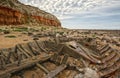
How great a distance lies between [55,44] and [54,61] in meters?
2.99

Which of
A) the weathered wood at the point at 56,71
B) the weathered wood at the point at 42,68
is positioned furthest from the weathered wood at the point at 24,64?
the weathered wood at the point at 56,71

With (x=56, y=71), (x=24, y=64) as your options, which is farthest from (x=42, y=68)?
(x=24, y=64)

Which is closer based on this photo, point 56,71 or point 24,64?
point 24,64

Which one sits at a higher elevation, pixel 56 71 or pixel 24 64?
pixel 24 64

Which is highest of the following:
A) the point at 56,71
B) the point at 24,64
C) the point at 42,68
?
the point at 24,64

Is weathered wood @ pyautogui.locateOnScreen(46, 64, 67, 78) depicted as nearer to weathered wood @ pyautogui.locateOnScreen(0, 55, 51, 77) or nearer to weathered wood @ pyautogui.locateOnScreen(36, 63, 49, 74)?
weathered wood @ pyautogui.locateOnScreen(36, 63, 49, 74)

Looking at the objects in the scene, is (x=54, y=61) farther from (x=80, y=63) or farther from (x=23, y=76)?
(x=23, y=76)

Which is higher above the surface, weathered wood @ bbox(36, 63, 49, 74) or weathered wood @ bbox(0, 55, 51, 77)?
weathered wood @ bbox(0, 55, 51, 77)

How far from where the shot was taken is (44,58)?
12.9 m

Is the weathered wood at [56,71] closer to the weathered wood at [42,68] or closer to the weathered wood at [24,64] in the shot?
the weathered wood at [42,68]

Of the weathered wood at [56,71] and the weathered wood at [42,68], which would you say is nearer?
the weathered wood at [56,71]

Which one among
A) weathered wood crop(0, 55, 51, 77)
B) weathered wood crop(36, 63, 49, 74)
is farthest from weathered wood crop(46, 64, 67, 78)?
weathered wood crop(0, 55, 51, 77)

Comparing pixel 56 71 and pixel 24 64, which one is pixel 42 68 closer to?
pixel 56 71

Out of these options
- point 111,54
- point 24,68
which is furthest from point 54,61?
point 111,54
